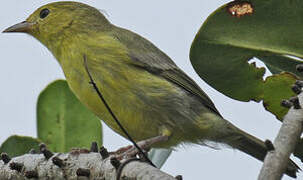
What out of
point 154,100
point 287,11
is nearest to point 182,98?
point 154,100

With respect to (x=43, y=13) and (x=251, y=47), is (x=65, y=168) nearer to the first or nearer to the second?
(x=251, y=47)

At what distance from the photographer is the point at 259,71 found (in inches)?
117

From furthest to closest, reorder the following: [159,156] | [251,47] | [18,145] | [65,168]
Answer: [159,156] < [18,145] < [251,47] < [65,168]

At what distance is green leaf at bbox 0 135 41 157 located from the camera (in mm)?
3383

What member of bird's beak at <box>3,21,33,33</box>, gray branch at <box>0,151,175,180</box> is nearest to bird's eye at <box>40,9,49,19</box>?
bird's beak at <box>3,21,33,33</box>

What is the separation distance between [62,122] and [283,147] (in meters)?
2.36

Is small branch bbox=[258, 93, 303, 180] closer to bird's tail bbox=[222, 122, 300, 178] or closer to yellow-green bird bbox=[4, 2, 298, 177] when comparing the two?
yellow-green bird bbox=[4, 2, 298, 177]

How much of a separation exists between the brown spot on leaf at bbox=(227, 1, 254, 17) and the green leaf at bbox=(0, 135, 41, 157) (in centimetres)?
152

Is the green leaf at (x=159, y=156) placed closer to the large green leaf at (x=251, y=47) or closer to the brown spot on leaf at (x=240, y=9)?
the large green leaf at (x=251, y=47)

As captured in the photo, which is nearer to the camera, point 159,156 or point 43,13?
point 159,156

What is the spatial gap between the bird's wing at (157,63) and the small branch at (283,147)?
7.69 ft

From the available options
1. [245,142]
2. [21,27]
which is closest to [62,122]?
[21,27]

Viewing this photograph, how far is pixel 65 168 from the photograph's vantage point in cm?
261

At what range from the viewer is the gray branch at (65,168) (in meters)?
2.36
